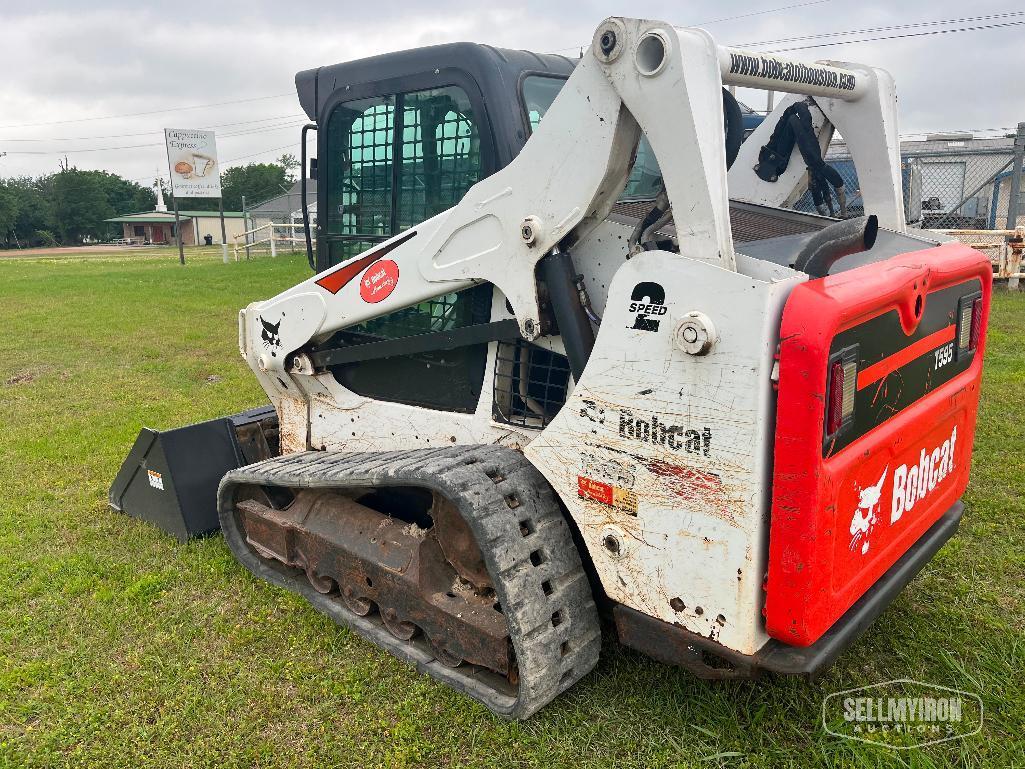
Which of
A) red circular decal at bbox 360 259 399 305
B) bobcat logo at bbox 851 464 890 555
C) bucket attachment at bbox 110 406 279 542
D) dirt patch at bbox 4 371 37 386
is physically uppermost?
red circular decal at bbox 360 259 399 305

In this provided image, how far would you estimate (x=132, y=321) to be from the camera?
12.6m

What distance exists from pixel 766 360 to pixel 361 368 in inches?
81.7

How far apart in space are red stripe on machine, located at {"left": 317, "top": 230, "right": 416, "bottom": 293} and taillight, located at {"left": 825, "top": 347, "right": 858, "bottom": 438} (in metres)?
1.62

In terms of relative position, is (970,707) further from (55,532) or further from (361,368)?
(55,532)

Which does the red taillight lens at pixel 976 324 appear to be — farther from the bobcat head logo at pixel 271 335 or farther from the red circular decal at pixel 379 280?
the bobcat head logo at pixel 271 335

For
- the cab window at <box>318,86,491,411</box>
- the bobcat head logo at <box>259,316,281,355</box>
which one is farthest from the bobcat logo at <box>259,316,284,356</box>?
the cab window at <box>318,86,491,411</box>

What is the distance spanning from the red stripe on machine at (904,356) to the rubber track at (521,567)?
107 centimetres

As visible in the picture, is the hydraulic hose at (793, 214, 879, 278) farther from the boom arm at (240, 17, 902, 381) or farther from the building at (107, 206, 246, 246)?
the building at (107, 206, 246, 246)

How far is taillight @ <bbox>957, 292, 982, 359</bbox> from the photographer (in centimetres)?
312

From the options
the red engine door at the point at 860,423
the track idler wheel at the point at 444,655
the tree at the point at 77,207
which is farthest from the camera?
the tree at the point at 77,207

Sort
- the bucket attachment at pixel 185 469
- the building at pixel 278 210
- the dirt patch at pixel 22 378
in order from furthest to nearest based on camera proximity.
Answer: the building at pixel 278 210 → the dirt patch at pixel 22 378 → the bucket attachment at pixel 185 469

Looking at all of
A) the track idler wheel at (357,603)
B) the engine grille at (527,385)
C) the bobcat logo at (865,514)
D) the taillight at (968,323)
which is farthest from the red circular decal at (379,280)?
the taillight at (968,323)

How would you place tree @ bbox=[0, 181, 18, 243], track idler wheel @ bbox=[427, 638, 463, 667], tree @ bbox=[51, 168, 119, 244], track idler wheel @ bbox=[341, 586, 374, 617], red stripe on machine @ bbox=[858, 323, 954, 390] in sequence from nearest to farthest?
red stripe on machine @ bbox=[858, 323, 954, 390]
track idler wheel @ bbox=[427, 638, 463, 667]
track idler wheel @ bbox=[341, 586, 374, 617]
tree @ bbox=[0, 181, 18, 243]
tree @ bbox=[51, 168, 119, 244]

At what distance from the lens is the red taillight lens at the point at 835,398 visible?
2270mm
